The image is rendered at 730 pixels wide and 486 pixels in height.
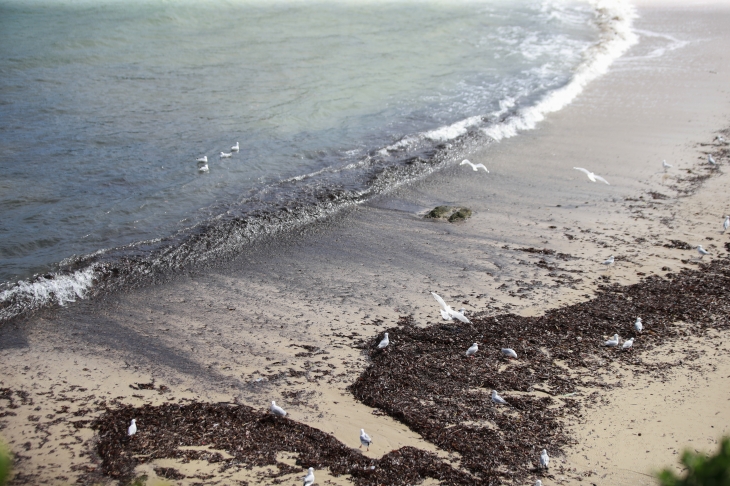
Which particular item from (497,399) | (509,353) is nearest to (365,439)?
(497,399)

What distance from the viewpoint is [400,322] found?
20.1ft

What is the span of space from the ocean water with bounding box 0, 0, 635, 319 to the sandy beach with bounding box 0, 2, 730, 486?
0.87m

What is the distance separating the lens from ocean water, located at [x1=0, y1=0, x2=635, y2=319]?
26.5ft

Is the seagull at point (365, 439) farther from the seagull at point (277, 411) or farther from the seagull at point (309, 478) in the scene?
the seagull at point (277, 411)

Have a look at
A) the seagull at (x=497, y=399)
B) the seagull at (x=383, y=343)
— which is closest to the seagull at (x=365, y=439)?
the seagull at (x=497, y=399)

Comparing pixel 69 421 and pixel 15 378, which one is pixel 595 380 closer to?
pixel 69 421

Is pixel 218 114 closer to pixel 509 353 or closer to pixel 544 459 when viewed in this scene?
pixel 509 353

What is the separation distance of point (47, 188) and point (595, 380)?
27.1 ft

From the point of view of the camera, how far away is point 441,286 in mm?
6852

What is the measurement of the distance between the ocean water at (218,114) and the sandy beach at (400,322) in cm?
87

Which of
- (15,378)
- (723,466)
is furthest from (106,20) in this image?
(723,466)

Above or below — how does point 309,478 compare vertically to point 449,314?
below

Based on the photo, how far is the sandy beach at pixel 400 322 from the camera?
4.44 metres

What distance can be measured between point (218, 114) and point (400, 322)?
8527 mm
